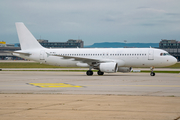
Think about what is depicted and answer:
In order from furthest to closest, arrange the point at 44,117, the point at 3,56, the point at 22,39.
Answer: the point at 3,56 < the point at 22,39 < the point at 44,117

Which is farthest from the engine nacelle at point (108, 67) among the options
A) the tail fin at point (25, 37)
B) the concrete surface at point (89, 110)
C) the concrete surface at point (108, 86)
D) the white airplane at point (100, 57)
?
the concrete surface at point (89, 110)

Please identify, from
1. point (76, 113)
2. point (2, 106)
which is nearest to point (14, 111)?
point (2, 106)

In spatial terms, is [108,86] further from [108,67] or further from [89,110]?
[108,67]

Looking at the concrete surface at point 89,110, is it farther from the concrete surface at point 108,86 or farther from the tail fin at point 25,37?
the tail fin at point 25,37

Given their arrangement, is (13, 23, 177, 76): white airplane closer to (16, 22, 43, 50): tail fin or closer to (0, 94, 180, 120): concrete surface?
(16, 22, 43, 50): tail fin

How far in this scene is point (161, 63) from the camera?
1363 inches

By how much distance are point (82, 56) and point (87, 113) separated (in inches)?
1085

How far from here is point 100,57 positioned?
36438 mm

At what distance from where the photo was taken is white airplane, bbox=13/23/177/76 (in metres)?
34.7

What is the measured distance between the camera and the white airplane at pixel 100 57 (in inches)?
1364

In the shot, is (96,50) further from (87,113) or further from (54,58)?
(87,113)

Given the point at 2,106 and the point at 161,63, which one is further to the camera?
the point at 161,63

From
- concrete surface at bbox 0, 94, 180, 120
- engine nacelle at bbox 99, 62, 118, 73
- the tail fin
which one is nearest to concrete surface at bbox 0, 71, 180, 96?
concrete surface at bbox 0, 94, 180, 120

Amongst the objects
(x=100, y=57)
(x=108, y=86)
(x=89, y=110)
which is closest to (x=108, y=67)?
(x=100, y=57)
